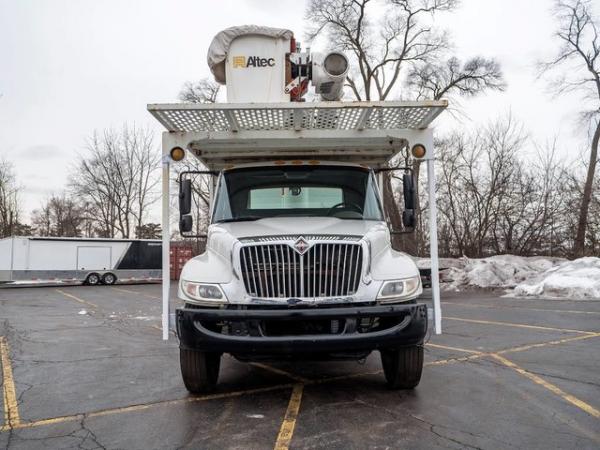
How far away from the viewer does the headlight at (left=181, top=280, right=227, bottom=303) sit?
4.30 metres

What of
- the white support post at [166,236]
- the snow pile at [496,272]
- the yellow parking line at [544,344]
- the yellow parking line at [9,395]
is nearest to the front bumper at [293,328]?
the white support post at [166,236]

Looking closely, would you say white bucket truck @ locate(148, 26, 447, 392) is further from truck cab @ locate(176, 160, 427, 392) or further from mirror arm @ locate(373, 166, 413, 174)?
mirror arm @ locate(373, 166, 413, 174)

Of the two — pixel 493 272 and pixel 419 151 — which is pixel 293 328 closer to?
pixel 419 151

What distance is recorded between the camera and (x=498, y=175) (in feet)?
85.8

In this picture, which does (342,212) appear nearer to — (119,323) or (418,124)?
(418,124)

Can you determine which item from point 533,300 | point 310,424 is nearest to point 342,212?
point 310,424

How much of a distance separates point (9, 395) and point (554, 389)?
19.0ft

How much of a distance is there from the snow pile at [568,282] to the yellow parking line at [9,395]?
1445 centimetres

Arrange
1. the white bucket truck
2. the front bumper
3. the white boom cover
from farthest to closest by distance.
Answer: the white boom cover → the white bucket truck → the front bumper

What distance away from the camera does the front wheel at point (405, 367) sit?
15.7ft

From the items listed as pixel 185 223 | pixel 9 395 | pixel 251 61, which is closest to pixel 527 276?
pixel 251 61

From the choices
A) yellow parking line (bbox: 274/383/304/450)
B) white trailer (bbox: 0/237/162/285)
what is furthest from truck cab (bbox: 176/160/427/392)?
white trailer (bbox: 0/237/162/285)

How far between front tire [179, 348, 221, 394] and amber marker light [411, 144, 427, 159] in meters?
3.01

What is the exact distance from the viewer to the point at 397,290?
4383 millimetres
